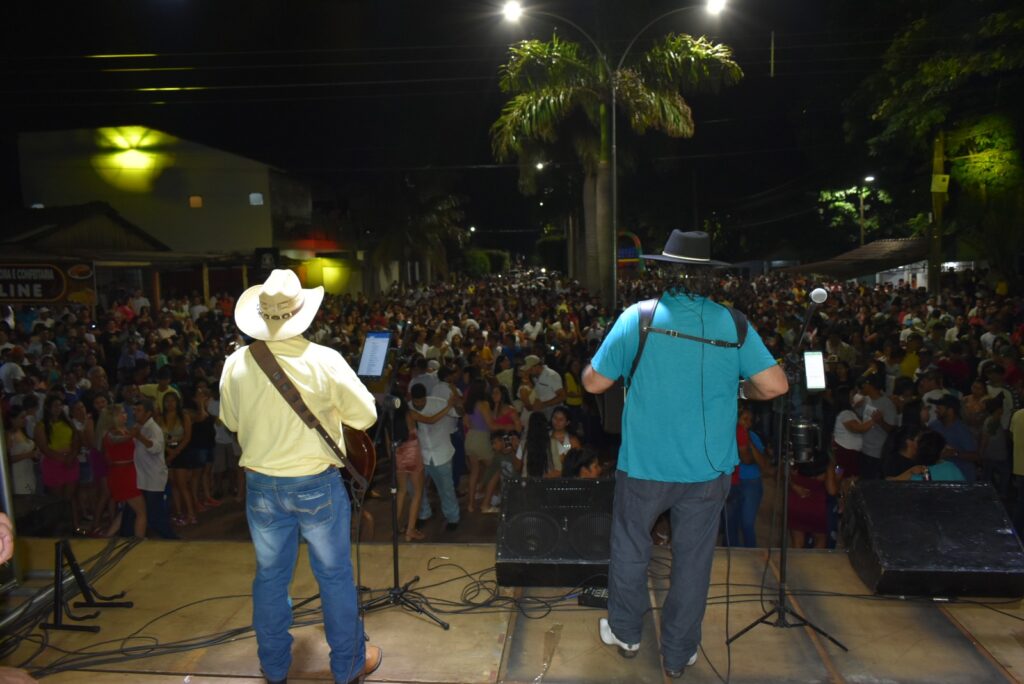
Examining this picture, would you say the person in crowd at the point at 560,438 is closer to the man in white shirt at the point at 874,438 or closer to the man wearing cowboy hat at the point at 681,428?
the man in white shirt at the point at 874,438

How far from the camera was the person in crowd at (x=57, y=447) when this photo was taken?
6984 mm

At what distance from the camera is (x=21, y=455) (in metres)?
6.80

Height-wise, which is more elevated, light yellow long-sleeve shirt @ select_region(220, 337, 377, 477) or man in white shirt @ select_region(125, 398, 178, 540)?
light yellow long-sleeve shirt @ select_region(220, 337, 377, 477)

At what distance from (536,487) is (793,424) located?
1482 millimetres

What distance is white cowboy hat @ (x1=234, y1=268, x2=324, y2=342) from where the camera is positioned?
314 cm

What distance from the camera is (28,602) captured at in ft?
13.1

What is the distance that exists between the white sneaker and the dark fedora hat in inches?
68.0

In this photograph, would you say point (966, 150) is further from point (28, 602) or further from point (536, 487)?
point (28, 602)

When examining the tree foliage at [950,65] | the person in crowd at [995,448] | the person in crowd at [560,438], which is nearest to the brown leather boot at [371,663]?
the person in crowd at [560,438]

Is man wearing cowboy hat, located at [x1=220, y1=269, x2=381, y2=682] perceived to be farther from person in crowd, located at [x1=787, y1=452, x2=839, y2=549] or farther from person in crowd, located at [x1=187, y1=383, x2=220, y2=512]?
person in crowd, located at [x1=187, y1=383, x2=220, y2=512]

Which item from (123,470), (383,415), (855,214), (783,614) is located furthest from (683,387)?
(855,214)

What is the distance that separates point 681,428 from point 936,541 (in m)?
1.73

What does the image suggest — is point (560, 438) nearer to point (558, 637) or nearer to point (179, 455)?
point (558, 637)

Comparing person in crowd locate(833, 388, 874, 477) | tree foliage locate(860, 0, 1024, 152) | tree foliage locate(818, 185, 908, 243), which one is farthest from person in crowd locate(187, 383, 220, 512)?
tree foliage locate(818, 185, 908, 243)
